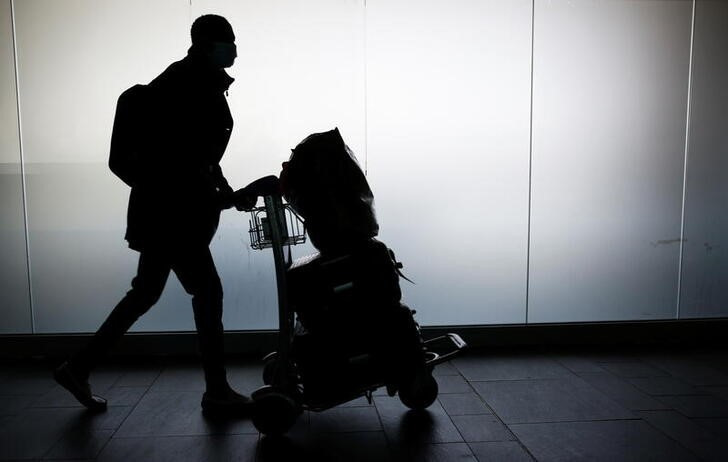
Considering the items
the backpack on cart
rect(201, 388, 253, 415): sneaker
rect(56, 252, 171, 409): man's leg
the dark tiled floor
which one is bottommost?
the dark tiled floor

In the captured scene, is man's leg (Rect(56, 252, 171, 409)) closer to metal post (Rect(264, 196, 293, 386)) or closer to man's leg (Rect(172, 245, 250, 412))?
man's leg (Rect(172, 245, 250, 412))

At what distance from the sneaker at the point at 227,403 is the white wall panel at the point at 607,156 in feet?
6.41

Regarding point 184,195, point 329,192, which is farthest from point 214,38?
point 329,192

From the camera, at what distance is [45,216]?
3293mm

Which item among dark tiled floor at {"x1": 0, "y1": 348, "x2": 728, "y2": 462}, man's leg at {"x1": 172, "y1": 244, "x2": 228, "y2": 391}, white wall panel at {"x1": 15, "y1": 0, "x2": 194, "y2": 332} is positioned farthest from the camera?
white wall panel at {"x1": 15, "y1": 0, "x2": 194, "y2": 332}

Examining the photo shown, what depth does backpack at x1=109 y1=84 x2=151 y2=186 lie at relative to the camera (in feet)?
7.48

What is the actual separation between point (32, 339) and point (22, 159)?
109cm

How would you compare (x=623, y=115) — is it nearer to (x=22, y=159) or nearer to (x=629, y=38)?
(x=629, y=38)

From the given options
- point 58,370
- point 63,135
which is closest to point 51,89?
point 63,135

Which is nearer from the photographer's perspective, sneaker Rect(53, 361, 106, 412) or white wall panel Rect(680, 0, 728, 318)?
sneaker Rect(53, 361, 106, 412)

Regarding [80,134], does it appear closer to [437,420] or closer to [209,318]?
[209,318]

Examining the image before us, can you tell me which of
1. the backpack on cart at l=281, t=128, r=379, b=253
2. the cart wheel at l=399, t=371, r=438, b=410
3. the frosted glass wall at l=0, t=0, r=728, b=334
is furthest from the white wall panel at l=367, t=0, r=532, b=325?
the backpack on cart at l=281, t=128, r=379, b=253

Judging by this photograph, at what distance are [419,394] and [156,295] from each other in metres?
1.28

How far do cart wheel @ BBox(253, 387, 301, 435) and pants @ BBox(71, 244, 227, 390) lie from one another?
38 cm
